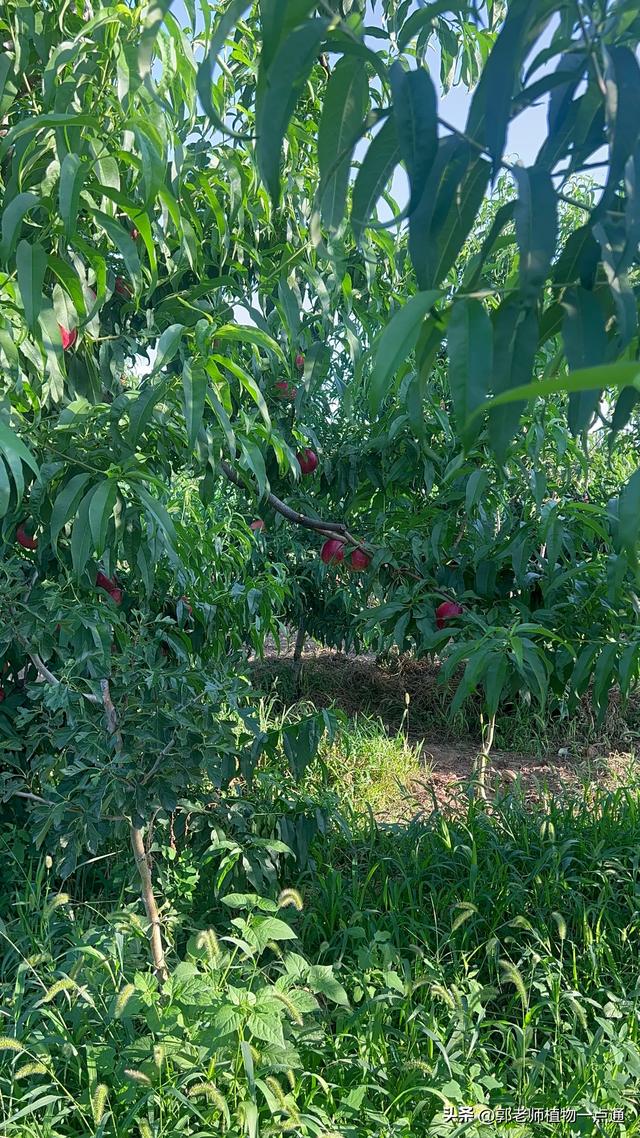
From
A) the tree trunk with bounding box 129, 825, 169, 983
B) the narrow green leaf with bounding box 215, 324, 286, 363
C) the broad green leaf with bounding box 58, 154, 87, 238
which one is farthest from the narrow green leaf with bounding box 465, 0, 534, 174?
the tree trunk with bounding box 129, 825, 169, 983

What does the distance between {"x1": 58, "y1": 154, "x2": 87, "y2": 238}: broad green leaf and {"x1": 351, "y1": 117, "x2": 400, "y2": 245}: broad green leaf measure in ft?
1.55

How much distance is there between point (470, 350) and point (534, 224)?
89mm

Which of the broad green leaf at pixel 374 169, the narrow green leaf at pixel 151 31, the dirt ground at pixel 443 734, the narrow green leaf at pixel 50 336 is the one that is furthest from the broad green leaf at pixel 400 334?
the dirt ground at pixel 443 734

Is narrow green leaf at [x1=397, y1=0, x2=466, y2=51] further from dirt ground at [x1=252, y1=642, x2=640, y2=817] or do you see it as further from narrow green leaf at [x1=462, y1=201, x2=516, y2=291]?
dirt ground at [x1=252, y1=642, x2=640, y2=817]

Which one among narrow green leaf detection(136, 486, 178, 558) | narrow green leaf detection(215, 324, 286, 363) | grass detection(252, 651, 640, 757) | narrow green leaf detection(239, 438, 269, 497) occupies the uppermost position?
narrow green leaf detection(215, 324, 286, 363)

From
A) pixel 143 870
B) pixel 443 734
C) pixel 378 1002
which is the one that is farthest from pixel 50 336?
pixel 443 734

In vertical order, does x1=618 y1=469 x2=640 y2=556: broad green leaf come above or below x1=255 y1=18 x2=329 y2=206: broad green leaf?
below

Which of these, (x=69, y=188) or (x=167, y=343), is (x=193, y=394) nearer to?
(x=167, y=343)

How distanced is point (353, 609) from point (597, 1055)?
2391mm

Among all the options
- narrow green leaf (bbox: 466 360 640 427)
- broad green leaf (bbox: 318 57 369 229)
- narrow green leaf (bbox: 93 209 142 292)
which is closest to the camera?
narrow green leaf (bbox: 466 360 640 427)

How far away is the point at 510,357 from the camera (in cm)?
62

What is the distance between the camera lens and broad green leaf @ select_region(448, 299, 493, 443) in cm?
58

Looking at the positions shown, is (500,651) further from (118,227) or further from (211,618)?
(118,227)

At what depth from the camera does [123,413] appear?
1364mm
